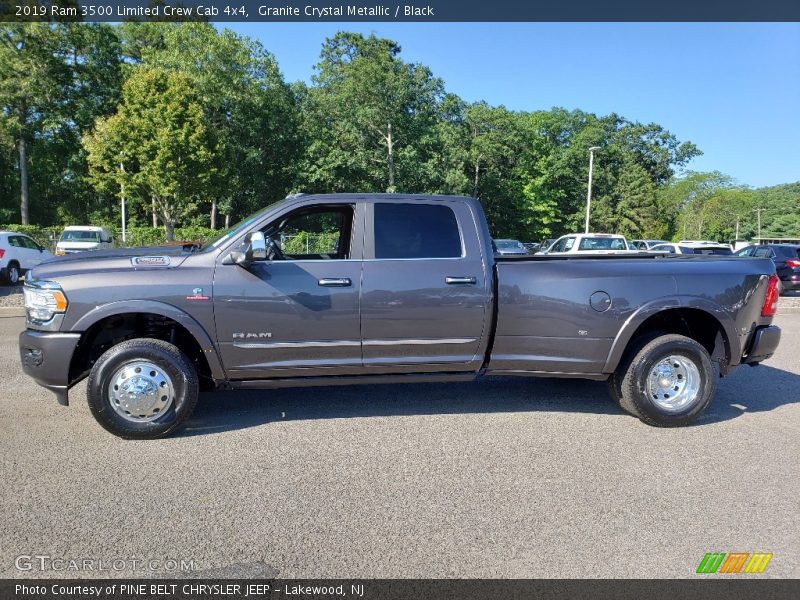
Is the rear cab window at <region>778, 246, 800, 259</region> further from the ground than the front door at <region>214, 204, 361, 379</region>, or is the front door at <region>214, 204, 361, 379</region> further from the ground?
the rear cab window at <region>778, 246, 800, 259</region>

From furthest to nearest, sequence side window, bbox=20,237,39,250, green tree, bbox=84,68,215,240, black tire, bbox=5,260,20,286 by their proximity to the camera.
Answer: green tree, bbox=84,68,215,240, side window, bbox=20,237,39,250, black tire, bbox=5,260,20,286

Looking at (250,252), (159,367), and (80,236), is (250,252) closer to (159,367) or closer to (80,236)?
(159,367)

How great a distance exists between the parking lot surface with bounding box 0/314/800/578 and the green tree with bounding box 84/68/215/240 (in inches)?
1030

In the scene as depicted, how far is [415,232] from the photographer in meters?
4.82

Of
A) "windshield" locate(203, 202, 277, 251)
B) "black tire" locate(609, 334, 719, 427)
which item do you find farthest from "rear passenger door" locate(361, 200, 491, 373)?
"black tire" locate(609, 334, 719, 427)

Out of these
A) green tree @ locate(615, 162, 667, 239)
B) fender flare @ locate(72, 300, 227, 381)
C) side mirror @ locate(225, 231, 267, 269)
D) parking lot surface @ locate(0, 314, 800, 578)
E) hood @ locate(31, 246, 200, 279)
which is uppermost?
green tree @ locate(615, 162, 667, 239)

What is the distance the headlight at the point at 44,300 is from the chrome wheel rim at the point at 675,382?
487 centimetres

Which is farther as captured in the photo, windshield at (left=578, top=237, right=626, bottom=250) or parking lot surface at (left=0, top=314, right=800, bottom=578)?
windshield at (left=578, top=237, right=626, bottom=250)

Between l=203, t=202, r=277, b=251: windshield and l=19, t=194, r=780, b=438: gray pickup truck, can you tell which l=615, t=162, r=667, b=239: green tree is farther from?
l=203, t=202, r=277, b=251: windshield

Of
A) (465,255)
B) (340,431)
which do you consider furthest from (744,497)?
(340,431)

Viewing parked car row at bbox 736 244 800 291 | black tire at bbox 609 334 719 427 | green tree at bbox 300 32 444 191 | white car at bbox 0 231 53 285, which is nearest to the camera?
black tire at bbox 609 334 719 427

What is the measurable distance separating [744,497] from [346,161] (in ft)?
129

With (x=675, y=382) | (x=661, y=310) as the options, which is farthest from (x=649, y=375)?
(x=661, y=310)

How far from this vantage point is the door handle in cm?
453
